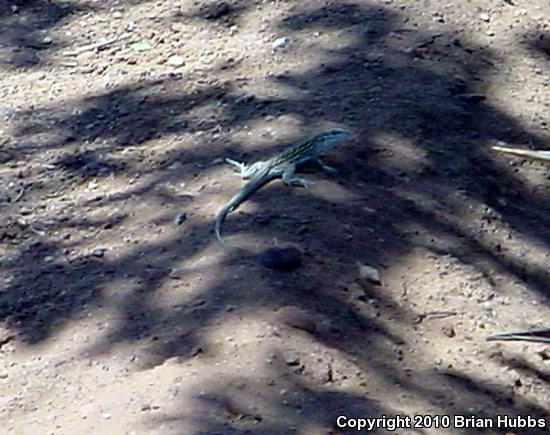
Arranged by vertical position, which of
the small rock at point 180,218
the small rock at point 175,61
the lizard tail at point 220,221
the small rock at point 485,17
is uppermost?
the lizard tail at point 220,221

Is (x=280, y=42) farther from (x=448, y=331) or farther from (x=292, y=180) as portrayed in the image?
(x=448, y=331)

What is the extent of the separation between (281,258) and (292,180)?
1.77 feet

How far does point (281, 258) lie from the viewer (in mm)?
4223

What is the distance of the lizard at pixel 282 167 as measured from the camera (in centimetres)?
460

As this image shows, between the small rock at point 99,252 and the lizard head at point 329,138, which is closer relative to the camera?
the small rock at point 99,252

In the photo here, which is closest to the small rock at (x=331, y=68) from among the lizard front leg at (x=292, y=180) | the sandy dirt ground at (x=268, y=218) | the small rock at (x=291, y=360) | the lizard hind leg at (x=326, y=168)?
the sandy dirt ground at (x=268, y=218)

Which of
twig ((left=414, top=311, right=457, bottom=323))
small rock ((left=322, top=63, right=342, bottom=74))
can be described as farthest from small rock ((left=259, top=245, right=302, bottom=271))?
small rock ((left=322, top=63, right=342, bottom=74))

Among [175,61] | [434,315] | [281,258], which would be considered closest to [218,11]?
[175,61]

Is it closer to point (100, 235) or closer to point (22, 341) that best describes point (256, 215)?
point (100, 235)

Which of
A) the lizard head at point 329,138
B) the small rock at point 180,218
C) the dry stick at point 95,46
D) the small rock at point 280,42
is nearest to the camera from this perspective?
the small rock at point 180,218

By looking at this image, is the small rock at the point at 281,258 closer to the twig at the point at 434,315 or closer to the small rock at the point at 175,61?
the twig at the point at 434,315

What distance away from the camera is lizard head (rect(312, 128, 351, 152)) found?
477 centimetres

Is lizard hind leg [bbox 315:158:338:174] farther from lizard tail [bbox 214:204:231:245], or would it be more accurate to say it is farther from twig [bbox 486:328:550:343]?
twig [bbox 486:328:550:343]

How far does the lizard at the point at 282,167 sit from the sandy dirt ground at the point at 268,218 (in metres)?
0.04
